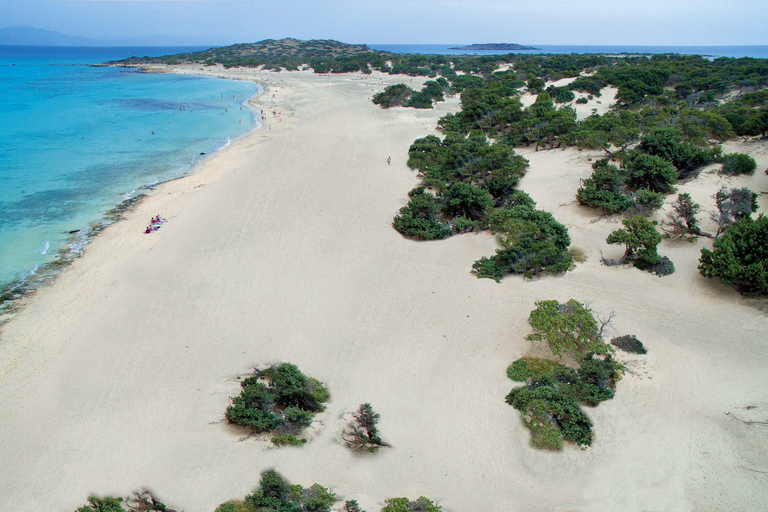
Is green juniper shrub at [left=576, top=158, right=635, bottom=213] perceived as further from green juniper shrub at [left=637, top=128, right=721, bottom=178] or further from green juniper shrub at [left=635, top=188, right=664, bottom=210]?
green juniper shrub at [left=637, top=128, right=721, bottom=178]

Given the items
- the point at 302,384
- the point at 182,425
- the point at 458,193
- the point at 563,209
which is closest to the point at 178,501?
the point at 182,425

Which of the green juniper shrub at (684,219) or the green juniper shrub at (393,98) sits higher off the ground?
the green juniper shrub at (393,98)

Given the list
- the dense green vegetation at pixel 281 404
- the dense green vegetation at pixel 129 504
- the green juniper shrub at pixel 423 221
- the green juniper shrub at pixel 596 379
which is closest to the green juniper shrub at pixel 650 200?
the green juniper shrub at pixel 423 221

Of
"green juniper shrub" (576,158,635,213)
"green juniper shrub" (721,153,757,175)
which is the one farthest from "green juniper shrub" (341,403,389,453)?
"green juniper shrub" (721,153,757,175)

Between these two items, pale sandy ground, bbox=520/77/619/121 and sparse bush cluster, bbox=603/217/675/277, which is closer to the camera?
sparse bush cluster, bbox=603/217/675/277

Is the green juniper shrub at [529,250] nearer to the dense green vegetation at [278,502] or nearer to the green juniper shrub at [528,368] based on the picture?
the green juniper shrub at [528,368]

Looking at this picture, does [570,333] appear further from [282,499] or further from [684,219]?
[684,219]

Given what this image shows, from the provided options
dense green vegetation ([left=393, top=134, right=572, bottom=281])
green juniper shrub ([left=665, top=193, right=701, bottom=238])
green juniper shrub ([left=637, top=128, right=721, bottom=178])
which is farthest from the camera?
green juniper shrub ([left=637, top=128, right=721, bottom=178])
